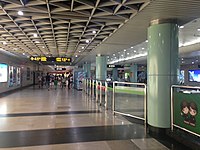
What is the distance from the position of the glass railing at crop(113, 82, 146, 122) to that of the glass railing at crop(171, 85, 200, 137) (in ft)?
4.23

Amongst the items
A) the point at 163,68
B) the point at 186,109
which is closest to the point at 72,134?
the point at 186,109

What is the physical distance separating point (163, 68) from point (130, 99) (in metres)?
2.13

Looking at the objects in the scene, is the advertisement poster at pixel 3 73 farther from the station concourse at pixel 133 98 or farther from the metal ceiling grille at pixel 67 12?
the station concourse at pixel 133 98

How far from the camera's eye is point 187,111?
4375 millimetres

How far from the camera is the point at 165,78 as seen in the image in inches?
205

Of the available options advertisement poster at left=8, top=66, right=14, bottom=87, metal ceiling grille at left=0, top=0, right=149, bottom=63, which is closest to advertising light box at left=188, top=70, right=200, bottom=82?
advertisement poster at left=8, top=66, right=14, bottom=87

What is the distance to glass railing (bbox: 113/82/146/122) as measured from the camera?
20.7 ft

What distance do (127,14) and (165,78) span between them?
6.60 ft

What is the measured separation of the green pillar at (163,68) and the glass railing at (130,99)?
86cm

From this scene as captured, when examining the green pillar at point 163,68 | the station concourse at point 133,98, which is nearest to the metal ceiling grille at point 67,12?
the station concourse at point 133,98

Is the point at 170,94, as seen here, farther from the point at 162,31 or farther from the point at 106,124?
the point at 106,124

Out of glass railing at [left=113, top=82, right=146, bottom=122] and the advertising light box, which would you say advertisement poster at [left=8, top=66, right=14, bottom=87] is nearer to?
glass railing at [left=113, top=82, right=146, bottom=122]

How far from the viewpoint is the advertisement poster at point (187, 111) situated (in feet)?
13.4

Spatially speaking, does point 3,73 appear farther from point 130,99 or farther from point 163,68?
point 163,68
